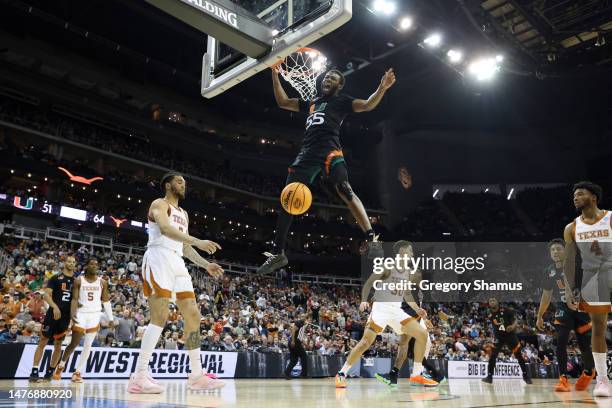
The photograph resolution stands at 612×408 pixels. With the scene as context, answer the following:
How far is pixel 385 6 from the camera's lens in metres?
16.5

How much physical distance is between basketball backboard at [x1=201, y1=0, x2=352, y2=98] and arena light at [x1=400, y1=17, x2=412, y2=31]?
12.4 meters

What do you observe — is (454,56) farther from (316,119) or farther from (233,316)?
(316,119)

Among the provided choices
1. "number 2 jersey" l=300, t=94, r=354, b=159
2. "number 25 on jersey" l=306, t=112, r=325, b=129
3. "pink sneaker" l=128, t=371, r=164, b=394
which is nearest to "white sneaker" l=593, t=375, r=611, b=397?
"number 2 jersey" l=300, t=94, r=354, b=159

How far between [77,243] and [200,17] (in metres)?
19.1

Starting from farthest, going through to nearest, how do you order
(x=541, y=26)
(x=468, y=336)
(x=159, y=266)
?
1. (x=468, y=336)
2. (x=541, y=26)
3. (x=159, y=266)

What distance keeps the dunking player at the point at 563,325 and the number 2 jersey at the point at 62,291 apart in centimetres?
→ 732

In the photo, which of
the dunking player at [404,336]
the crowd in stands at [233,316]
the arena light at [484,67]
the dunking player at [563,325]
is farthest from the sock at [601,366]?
the arena light at [484,67]

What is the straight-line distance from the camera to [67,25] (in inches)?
997

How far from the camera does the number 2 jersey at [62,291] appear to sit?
26.6 ft

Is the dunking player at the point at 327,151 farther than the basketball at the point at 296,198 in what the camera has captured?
Yes

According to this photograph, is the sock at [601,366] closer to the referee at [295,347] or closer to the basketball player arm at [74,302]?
the basketball player arm at [74,302]

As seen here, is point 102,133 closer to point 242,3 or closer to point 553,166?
point 242,3

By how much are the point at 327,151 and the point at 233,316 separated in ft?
40.5

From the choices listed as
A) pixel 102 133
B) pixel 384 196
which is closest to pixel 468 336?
pixel 384 196
